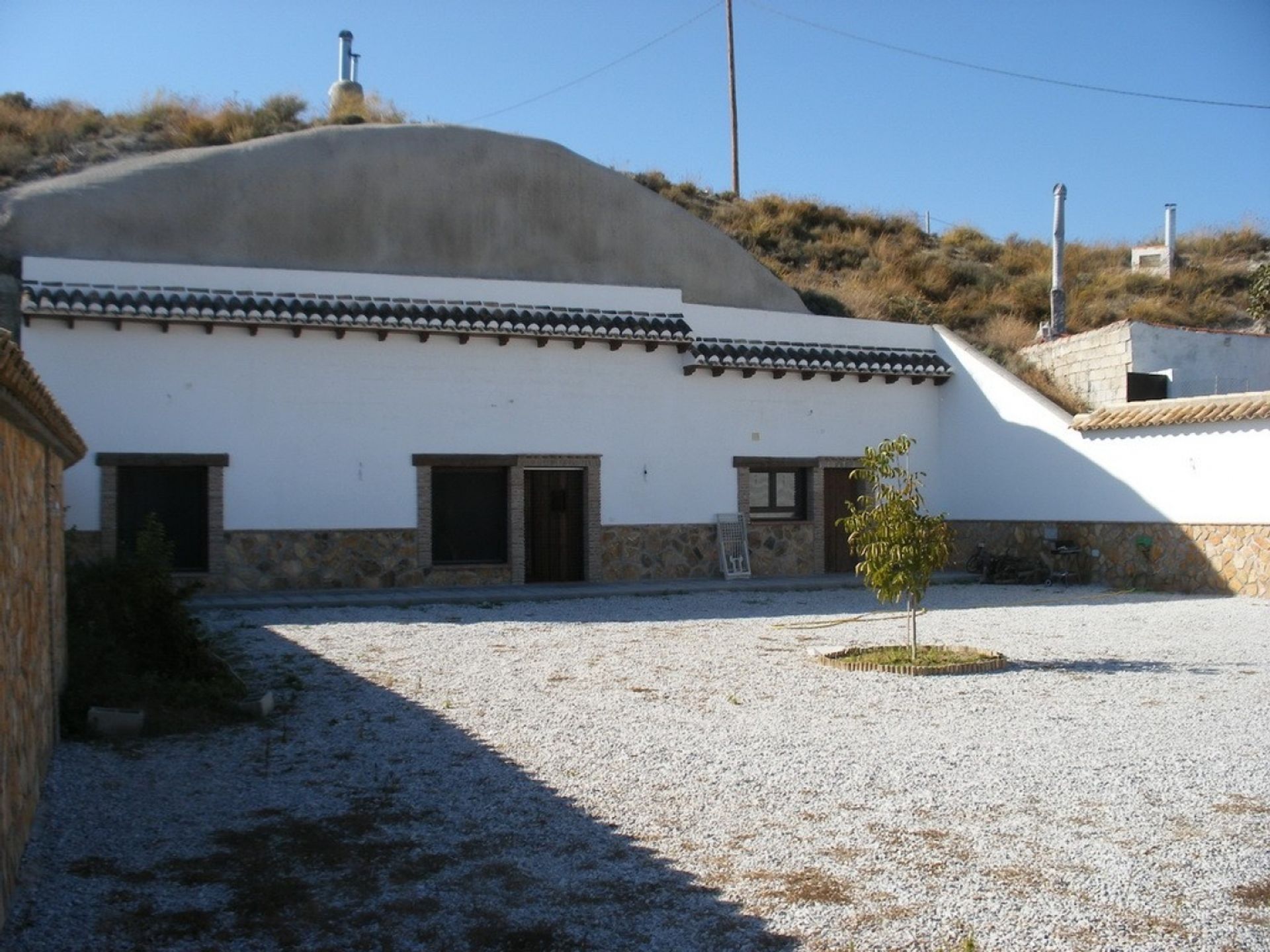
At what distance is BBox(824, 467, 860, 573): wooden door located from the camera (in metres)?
20.9

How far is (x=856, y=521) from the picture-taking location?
1116 centimetres

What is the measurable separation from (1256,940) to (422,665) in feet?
25.5

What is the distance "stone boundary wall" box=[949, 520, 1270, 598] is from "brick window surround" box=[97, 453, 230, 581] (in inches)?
510

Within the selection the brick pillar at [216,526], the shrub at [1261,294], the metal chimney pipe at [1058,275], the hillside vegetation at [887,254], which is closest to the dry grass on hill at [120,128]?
the hillside vegetation at [887,254]

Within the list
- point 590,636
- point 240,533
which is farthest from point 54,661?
point 240,533

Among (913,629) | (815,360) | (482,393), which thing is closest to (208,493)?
(482,393)

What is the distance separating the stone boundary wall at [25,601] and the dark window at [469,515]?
32.1 ft

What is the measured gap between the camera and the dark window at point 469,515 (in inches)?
722

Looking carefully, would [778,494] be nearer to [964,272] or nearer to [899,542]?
[899,542]

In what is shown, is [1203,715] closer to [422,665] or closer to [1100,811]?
[1100,811]

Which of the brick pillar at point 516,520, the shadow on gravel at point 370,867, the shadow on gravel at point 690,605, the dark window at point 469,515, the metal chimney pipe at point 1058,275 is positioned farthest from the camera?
the metal chimney pipe at point 1058,275

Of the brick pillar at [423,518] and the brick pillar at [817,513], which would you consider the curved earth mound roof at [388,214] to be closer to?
the brick pillar at [423,518]

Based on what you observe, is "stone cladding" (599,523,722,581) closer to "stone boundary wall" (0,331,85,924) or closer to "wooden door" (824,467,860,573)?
"wooden door" (824,467,860,573)

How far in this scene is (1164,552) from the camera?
17.8 m
